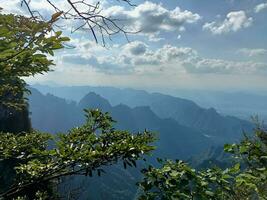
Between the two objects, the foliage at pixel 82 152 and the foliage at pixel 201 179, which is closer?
the foliage at pixel 201 179

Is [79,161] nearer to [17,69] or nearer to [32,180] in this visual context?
[32,180]

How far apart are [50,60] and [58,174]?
227cm

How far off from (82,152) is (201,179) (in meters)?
1.99

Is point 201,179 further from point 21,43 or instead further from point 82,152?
point 21,43

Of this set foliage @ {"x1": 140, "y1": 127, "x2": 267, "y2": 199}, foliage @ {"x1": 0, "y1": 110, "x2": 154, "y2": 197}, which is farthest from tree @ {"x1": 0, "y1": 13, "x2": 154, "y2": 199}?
foliage @ {"x1": 140, "y1": 127, "x2": 267, "y2": 199}

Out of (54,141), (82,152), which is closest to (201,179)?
(82,152)

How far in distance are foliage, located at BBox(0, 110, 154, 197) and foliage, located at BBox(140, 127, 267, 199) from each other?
584 millimetres

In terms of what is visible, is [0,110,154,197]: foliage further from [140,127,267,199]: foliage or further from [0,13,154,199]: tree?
[140,127,267,199]: foliage

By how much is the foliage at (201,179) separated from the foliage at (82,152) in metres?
0.58

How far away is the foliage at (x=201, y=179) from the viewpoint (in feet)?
18.5

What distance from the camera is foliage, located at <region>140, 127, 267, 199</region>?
5.63m

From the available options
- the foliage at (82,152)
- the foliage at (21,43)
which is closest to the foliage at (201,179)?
the foliage at (82,152)

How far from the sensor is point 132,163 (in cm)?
655

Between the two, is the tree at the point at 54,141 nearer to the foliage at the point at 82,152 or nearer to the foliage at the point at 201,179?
the foliage at the point at 82,152
